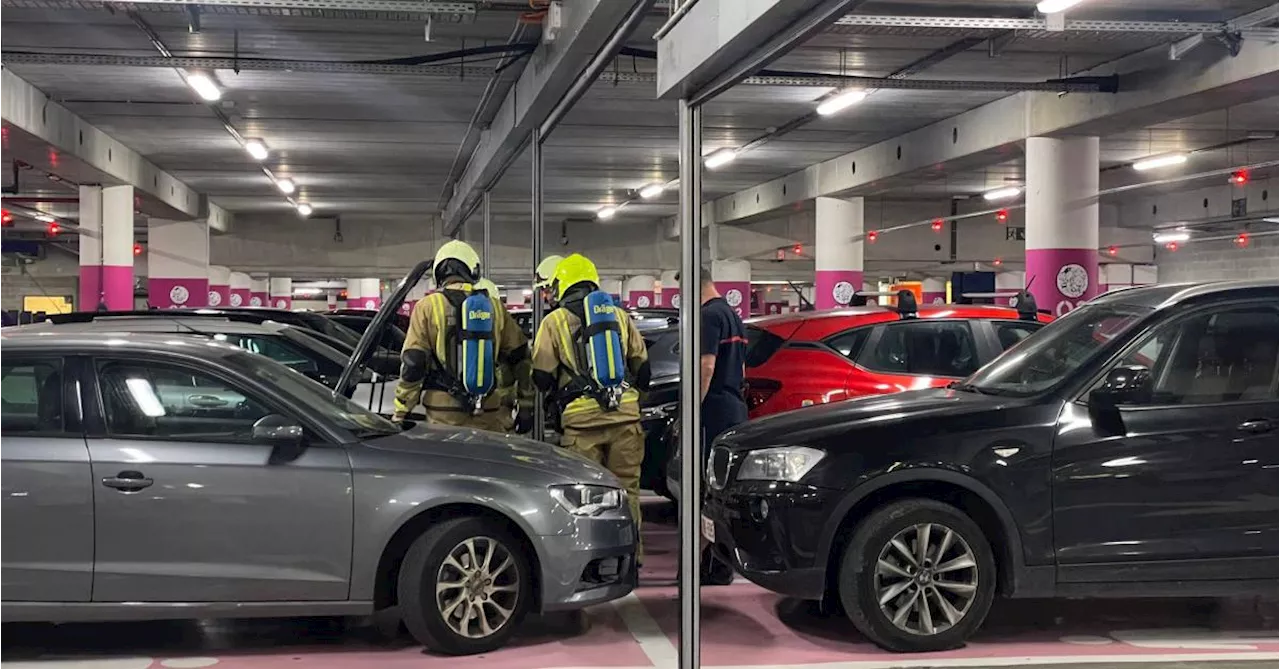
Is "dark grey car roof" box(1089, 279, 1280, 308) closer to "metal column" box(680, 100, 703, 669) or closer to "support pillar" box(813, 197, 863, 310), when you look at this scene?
"metal column" box(680, 100, 703, 669)

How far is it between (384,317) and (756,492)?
9.50 feet

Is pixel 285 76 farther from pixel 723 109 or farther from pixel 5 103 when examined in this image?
pixel 723 109

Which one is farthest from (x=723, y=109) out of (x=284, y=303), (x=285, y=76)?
(x=284, y=303)

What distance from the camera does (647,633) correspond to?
626cm

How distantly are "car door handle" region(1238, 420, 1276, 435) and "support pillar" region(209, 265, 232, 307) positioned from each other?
34362mm

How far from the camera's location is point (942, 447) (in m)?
5.80

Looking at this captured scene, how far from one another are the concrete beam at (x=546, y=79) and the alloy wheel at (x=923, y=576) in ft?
12.4

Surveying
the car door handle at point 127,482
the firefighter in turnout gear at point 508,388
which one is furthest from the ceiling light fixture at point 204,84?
the car door handle at point 127,482

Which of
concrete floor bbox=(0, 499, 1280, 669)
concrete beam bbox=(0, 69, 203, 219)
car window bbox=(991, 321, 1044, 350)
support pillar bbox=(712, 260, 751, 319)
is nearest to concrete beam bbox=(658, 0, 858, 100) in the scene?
concrete floor bbox=(0, 499, 1280, 669)

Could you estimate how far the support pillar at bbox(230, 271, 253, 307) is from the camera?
4178cm

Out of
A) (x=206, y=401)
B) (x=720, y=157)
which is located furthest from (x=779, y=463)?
(x=720, y=157)

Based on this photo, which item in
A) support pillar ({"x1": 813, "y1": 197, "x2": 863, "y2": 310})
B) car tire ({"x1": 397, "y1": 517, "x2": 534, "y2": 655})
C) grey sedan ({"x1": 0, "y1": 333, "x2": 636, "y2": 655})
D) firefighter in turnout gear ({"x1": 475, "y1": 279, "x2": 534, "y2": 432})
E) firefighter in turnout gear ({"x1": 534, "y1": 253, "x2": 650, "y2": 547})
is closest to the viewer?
grey sedan ({"x1": 0, "y1": 333, "x2": 636, "y2": 655})

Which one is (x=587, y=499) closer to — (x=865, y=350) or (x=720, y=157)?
(x=865, y=350)

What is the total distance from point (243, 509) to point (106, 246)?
18.3 m
